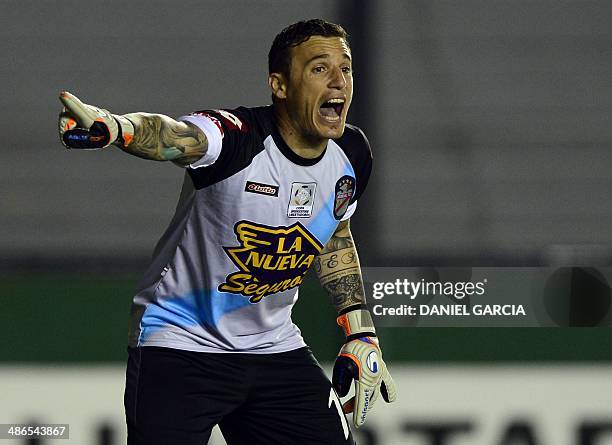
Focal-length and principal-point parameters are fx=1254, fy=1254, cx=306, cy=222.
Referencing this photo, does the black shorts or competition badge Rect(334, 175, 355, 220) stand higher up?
competition badge Rect(334, 175, 355, 220)

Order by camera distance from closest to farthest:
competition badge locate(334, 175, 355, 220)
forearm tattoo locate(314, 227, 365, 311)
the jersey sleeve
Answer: the jersey sleeve → competition badge locate(334, 175, 355, 220) → forearm tattoo locate(314, 227, 365, 311)

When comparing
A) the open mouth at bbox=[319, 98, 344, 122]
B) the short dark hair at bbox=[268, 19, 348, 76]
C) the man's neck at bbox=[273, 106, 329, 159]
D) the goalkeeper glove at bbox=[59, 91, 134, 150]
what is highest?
the short dark hair at bbox=[268, 19, 348, 76]

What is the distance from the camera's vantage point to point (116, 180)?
575 centimetres

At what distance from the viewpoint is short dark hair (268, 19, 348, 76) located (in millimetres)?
4012

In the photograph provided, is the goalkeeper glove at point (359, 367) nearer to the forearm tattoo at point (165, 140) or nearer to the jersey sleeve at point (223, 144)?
the jersey sleeve at point (223, 144)

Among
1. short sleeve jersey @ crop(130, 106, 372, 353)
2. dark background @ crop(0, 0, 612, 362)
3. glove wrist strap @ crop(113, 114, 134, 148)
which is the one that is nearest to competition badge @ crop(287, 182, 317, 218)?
short sleeve jersey @ crop(130, 106, 372, 353)

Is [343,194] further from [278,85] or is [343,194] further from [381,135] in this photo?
[381,135]

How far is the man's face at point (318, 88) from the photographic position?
396cm

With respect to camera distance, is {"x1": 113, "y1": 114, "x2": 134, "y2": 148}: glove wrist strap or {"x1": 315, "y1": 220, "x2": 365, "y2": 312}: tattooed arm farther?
{"x1": 315, "y1": 220, "x2": 365, "y2": 312}: tattooed arm

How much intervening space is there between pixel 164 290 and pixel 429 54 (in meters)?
2.22

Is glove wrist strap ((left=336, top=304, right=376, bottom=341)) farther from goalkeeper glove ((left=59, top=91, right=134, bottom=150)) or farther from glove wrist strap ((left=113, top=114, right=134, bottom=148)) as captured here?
goalkeeper glove ((left=59, top=91, right=134, bottom=150))

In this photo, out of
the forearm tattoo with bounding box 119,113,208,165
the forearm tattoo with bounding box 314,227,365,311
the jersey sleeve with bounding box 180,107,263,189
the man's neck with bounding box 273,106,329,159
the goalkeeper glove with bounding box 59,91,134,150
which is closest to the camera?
the goalkeeper glove with bounding box 59,91,134,150

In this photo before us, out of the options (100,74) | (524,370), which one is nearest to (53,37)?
(100,74)

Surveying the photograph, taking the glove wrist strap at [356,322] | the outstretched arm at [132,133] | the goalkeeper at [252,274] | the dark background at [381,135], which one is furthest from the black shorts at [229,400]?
the dark background at [381,135]
